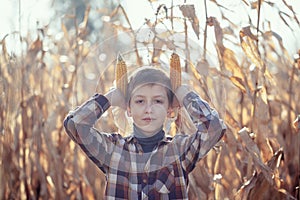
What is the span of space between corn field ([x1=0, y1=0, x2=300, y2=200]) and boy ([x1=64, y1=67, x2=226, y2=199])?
0.07 m

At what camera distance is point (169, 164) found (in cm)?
138

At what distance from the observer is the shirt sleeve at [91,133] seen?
1393 millimetres

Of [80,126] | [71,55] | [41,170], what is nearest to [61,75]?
[71,55]

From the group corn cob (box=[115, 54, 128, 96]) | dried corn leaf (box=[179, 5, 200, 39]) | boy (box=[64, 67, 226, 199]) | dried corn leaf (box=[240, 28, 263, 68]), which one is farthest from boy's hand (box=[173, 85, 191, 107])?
dried corn leaf (box=[240, 28, 263, 68])

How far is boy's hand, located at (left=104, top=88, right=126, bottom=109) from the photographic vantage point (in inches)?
55.6

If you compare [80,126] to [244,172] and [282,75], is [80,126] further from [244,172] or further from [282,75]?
[282,75]

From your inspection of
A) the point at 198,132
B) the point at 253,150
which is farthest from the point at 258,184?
the point at 198,132

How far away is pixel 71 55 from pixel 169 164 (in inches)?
59.1

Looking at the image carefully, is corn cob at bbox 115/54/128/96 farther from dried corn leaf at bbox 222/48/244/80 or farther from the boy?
dried corn leaf at bbox 222/48/244/80

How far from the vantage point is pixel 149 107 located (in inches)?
53.1

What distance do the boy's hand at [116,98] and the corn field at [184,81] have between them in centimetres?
7

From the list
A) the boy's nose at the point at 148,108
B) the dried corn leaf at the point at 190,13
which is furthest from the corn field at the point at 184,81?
the boy's nose at the point at 148,108

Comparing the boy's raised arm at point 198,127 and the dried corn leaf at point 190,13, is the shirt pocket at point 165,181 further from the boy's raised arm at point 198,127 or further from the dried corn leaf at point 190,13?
the dried corn leaf at point 190,13

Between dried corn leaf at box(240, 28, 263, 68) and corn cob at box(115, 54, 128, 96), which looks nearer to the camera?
corn cob at box(115, 54, 128, 96)
